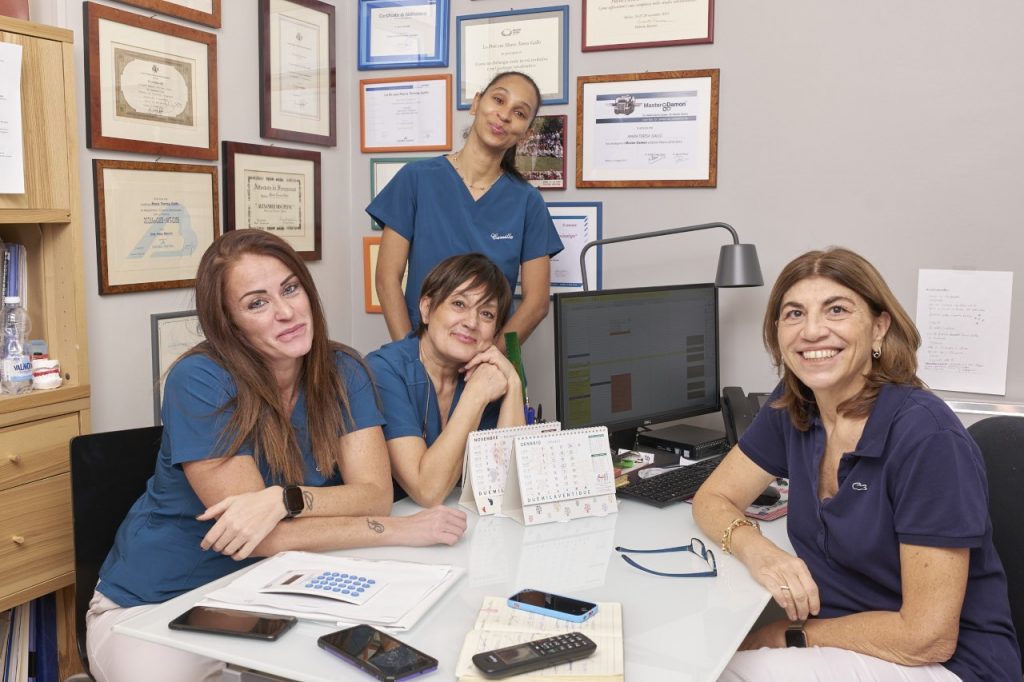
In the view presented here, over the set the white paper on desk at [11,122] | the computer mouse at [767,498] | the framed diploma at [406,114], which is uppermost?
the framed diploma at [406,114]

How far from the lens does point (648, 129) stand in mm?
2752

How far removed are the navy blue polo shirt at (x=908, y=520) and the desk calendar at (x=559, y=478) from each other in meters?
0.42

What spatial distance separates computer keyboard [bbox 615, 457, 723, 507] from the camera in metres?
1.91

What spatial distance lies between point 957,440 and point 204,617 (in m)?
1.13

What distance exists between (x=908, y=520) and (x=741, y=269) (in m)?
1.13

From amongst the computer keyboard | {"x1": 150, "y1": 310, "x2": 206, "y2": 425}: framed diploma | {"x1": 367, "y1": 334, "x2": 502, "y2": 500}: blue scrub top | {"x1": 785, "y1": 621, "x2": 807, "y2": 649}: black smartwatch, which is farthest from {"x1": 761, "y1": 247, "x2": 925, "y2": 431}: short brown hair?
{"x1": 150, "y1": 310, "x2": 206, "y2": 425}: framed diploma

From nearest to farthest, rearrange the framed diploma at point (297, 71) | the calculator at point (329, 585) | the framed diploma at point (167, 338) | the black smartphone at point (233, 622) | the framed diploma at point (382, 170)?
1. the black smartphone at point (233, 622)
2. the calculator at point (329, 585)
3. the framed diploma at point (167, 338)
4. the framed diploma at point (297, 71)
5. the framed diploma at point (382, 170)

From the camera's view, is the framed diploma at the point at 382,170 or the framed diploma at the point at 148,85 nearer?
the framed diploma at the point at 148,85

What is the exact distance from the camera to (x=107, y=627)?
158 cm

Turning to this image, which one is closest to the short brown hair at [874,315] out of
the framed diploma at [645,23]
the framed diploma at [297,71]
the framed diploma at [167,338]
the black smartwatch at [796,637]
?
the black smartwatch at [796,637]

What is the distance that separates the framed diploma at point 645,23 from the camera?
104 inches

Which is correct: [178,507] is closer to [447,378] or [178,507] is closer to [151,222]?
[447,378]

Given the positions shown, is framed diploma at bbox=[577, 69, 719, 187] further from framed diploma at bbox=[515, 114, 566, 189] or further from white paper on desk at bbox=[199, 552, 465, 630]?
white paper on desk at bbox=[199, 552, 465, 630]

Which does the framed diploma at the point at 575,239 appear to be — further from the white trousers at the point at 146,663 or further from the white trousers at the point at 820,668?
the white trousers at the point at 146,663
